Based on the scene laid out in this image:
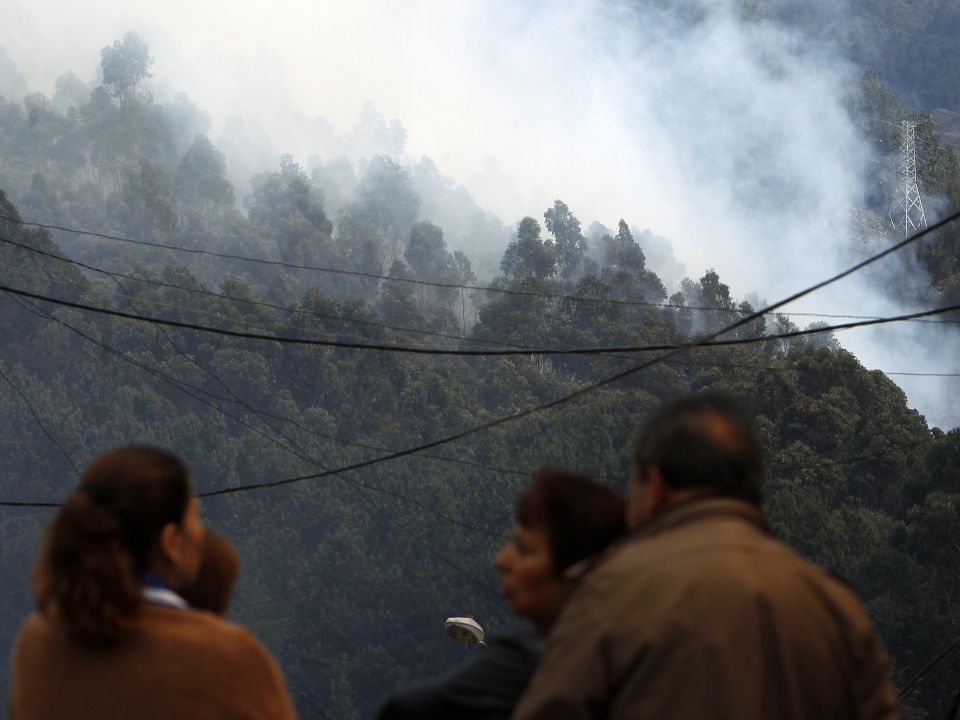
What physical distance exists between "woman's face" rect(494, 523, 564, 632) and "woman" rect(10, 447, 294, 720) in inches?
14.7

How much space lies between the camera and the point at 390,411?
45.2 m

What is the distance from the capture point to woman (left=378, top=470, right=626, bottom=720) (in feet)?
6.07

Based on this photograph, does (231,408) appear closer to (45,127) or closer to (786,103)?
(45,127)

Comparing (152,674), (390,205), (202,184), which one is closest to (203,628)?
(152,674)

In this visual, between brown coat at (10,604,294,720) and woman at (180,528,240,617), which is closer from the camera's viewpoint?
brown coat at (10,604,294,720)

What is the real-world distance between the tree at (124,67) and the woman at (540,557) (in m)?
86.7

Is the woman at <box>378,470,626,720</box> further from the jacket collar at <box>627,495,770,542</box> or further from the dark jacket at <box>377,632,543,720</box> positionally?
the jacket collar at <box>627,495,770,542</box>

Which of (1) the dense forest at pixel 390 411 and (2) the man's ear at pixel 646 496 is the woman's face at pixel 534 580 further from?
(1) the dense forest at pixel 390 411

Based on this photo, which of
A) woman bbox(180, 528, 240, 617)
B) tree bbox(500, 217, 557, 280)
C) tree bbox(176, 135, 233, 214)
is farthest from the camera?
tree bbox(176, 135, 233, 214)

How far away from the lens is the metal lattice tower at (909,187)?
68000 millimetres

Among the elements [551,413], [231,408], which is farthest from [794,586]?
[231,408]

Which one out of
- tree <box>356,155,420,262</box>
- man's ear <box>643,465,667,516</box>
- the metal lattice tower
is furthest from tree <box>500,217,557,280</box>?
man's ear <box>643,465,667,516</box>

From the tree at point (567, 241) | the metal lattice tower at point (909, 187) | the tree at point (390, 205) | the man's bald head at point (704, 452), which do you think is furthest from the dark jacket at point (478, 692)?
the tree at point (390, 205)

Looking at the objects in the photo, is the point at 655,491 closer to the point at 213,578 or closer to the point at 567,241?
the point at 213,578
